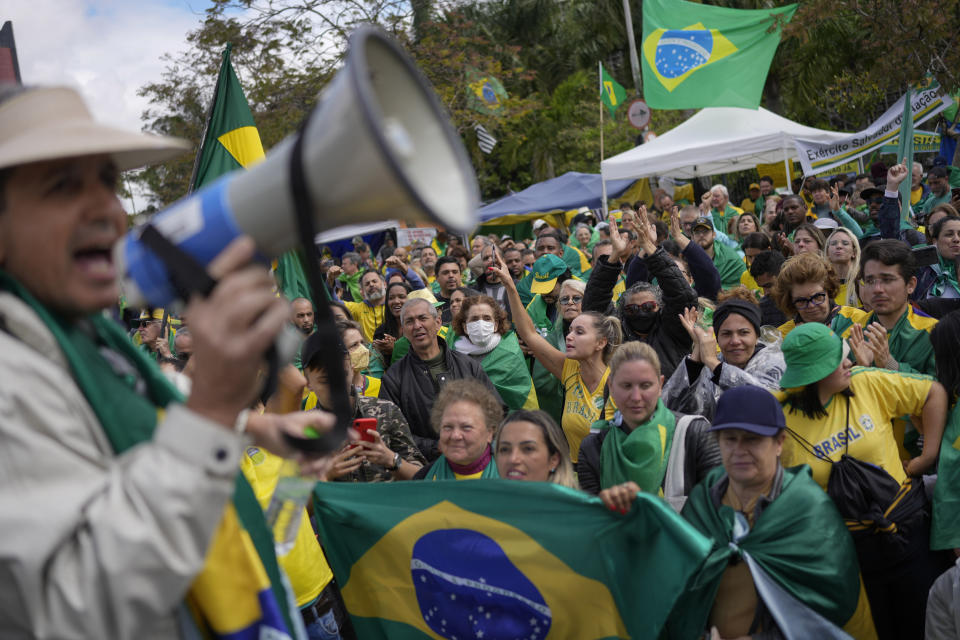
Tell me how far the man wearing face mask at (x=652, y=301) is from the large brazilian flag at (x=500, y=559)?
7.76ft

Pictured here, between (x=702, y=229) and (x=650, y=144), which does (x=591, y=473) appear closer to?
Result: (x=702, y=229)

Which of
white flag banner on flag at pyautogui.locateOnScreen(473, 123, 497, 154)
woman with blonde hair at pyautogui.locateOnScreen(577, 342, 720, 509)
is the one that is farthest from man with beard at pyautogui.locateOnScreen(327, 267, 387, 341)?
white flag banner on flag at pyautogui.locateOnScreen(473, 123, 497, 154)

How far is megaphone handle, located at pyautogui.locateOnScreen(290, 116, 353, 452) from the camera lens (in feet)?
3.84

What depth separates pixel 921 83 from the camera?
1167 centimetres

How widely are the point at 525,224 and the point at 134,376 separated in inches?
872

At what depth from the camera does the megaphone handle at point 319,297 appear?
1171 mm

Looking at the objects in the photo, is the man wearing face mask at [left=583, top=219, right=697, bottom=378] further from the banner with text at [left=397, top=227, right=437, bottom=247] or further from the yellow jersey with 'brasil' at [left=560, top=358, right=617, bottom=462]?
the banner with text at [left=397, top=227, right=437, bottom=247]

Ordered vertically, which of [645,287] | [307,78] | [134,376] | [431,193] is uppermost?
[307,78]

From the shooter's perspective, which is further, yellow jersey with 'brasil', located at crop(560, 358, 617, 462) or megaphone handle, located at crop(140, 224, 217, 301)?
yellow jersey with 'brasil', located at crop(560, 358, 617, 462)

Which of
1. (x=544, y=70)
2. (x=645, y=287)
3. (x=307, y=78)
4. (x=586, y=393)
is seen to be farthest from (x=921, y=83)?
(x=544, y=70)

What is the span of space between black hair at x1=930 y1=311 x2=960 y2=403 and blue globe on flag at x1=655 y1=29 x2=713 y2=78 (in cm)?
1025

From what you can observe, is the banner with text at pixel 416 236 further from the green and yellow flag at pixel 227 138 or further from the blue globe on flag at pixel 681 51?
the green and yellow flag at pixel 227 138

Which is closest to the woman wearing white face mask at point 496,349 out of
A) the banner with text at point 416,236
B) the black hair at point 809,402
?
the black hair at point 809,402

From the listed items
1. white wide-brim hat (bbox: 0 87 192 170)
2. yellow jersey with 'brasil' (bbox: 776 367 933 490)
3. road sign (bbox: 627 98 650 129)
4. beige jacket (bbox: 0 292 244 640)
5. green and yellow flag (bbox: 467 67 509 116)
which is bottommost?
yellow jersey with 'brasil' (bbox: 776 367 933 490)
